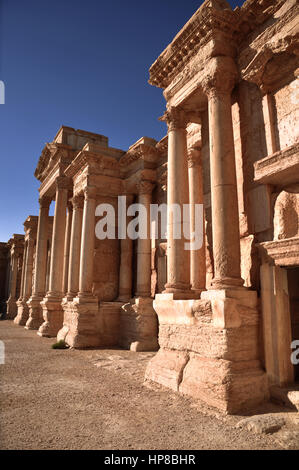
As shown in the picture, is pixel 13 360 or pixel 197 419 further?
pixel 13 360

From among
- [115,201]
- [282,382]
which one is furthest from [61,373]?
[115,201]

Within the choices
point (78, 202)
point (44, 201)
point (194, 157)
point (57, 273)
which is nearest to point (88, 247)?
point (78, 202)

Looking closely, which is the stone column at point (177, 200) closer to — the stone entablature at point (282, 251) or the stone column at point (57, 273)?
the stone entablature at point (282, 251)

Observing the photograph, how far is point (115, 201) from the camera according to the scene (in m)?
14.6

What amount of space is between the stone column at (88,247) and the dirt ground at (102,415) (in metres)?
4.79

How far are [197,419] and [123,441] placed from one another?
132 centimetres

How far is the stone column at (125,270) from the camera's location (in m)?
13.7

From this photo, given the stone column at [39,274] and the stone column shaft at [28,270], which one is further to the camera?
the stone column shaft at [28,270]

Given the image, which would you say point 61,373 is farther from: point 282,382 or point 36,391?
point 282,382

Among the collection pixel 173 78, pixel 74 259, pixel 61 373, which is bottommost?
pixel 61 373

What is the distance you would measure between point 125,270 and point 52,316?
4403 millimetres

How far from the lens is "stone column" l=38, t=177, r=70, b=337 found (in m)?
15.2

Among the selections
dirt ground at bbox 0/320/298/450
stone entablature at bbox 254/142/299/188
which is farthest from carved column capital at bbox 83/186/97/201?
stone entablature at bbox 254/142/299/188

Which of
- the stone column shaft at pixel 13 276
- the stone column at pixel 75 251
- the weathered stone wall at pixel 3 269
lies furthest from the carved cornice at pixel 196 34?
the weathered stone wall at pixel 3 269
